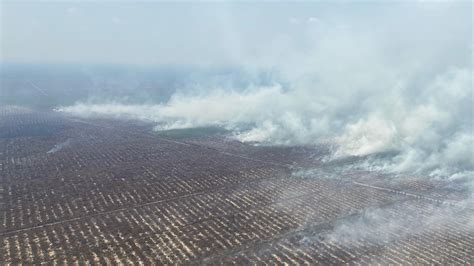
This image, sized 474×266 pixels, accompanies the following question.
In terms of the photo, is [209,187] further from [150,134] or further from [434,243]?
[150,134]

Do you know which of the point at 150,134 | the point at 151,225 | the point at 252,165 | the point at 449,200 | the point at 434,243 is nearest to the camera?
the point at 434,243

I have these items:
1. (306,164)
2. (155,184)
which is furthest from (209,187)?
(306,164)

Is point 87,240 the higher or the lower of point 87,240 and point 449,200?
the lower

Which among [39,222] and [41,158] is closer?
[39,222]

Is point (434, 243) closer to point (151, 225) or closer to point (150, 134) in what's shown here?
point (151, 225)

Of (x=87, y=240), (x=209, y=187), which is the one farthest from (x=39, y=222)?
(x=209, y=187)

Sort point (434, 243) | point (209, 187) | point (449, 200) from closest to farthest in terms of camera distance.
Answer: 1. point (434, 243)
2. point (449, 200)
3. point (209, 187)
